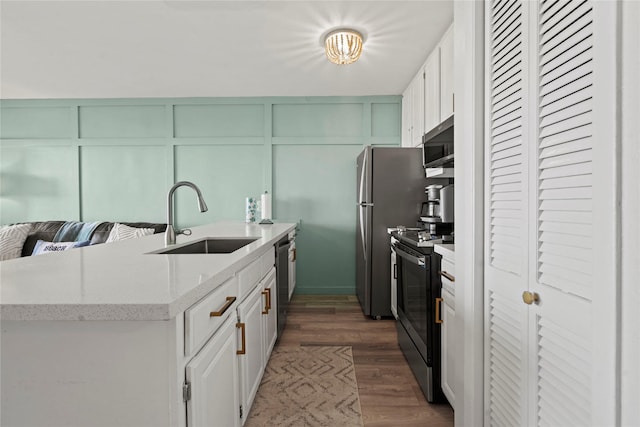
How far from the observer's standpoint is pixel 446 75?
2559 mm

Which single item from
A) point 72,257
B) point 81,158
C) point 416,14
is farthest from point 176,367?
point 81,158

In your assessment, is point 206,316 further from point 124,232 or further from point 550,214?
point 124,232

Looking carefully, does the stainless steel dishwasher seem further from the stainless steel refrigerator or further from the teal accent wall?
the teal accent wall

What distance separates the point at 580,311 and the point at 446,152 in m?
1.57

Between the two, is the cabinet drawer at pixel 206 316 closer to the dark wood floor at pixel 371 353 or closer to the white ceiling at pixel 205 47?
the dark wood floor at pixel 371 353

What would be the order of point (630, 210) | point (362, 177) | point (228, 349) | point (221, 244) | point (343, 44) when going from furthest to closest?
point (362, 177)
point (343, 44)
point (221, 244)
point (228, 349)
point (630, 210)

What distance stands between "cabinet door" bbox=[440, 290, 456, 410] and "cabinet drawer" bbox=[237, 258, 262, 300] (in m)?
0.98

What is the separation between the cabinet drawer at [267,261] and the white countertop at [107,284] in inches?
21.5

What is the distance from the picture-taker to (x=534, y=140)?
97 cm

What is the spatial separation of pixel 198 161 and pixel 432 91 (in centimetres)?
286

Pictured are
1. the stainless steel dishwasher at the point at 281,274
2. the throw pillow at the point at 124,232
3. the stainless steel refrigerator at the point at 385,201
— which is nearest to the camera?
the stainless steel dishwasher at the point at 281,274

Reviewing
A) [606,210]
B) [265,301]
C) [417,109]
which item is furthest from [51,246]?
[606,210]

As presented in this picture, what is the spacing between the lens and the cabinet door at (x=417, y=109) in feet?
10.5

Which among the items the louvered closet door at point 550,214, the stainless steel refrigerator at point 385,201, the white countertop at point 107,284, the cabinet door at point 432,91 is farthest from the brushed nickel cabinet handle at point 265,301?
the cabinet door at point 432,91
